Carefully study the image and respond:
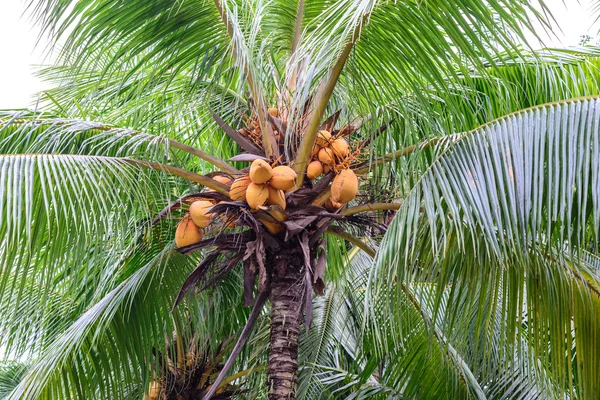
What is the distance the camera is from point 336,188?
3336mm

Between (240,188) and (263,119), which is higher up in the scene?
(263,119)

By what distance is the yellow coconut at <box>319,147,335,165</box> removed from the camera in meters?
3.43

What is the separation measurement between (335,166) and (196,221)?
0.71 meters

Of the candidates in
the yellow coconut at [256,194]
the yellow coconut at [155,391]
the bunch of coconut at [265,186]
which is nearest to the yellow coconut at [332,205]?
the bunch of coconut at [265,186]

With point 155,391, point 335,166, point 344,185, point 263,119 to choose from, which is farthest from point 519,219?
point 155,391

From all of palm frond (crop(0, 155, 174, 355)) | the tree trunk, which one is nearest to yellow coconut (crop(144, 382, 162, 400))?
the tree trunk

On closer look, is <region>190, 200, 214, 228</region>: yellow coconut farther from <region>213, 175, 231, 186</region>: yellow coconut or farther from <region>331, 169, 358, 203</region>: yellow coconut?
<region>331, 169, 358, 203</region>: yellow coconut

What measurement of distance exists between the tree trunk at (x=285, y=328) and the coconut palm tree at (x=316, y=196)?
1cm

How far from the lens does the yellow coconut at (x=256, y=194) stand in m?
3.26

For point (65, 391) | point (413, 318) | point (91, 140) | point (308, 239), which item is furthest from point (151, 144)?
point (413, 318)

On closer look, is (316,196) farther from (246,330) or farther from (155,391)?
(155,391)

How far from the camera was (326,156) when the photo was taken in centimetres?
344

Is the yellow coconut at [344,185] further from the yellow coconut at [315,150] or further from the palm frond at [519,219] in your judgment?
the palm frond at [519,219]

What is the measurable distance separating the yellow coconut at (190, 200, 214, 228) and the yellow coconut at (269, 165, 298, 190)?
0.37m
